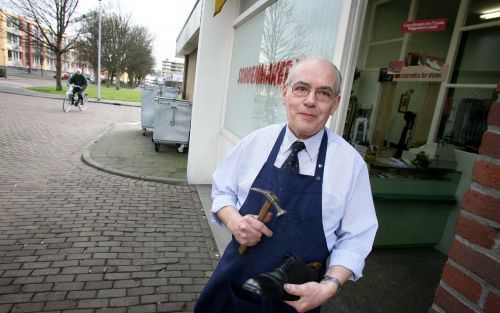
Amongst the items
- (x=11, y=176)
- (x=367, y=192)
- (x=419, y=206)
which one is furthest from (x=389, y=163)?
(x=11, y=176)

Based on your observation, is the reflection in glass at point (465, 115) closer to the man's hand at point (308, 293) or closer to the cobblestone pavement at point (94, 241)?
the cobblestone pavement at point (94, 241)

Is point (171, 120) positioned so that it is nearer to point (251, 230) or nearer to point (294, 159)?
point (294, 159)

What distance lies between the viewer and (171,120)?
26.3 feet

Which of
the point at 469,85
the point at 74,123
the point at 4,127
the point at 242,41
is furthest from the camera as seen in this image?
the point at 74,123

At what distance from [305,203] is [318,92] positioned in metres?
0.52

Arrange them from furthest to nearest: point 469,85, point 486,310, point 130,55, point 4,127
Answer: point 130,55, point 4,127, point 469,85, point 486,310

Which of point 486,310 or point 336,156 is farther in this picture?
point 336,156

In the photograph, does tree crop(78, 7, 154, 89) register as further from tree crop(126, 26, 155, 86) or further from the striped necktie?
the striped necktie

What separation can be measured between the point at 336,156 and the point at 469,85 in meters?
5.86

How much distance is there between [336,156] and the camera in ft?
4.97

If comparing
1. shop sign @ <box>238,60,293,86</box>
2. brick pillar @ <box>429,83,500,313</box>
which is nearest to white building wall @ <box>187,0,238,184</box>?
shop sign @ <box>238,60,293,86</box>

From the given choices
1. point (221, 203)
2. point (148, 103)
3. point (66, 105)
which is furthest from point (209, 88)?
point (66, 105)

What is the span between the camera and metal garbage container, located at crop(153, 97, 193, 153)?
26.0ft

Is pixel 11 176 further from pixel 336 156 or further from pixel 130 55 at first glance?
pixel 130 55
